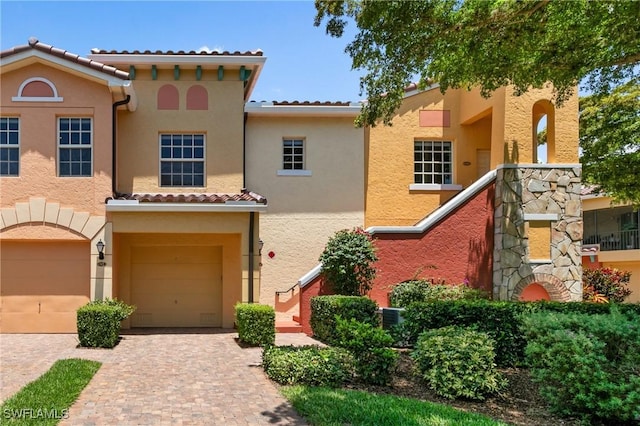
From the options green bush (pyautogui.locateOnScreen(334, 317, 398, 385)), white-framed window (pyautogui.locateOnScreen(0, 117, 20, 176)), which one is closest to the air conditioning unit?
green bush (pyautogui.locateOnScreen(334, 317, 398, 385))

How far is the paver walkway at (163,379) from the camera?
24.5ft

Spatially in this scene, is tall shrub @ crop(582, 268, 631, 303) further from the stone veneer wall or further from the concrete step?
the concrete step

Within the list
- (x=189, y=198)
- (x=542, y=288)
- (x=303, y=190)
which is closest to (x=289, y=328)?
(x=303, y=190)

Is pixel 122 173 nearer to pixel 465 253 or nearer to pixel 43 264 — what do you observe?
pixel 43 264

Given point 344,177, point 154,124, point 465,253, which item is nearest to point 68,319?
point 154,124

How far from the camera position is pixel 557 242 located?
1644 cm

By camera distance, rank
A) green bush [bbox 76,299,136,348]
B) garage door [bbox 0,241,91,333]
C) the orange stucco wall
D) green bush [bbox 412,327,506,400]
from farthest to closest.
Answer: the orange stucco wall → garage door [bbox 0,241,91,333] → green bush [bbox 76,299,136,348] → green bush [bbox 412,327,506,400]

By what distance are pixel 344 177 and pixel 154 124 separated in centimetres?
→ 597

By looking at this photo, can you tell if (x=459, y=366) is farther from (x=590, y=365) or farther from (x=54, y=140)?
(x=54, y=140)

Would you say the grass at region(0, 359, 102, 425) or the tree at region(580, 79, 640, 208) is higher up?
the tree at region(580, 79, 640, 208)

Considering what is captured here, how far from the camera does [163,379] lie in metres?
9.61

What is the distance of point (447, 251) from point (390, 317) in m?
3.37

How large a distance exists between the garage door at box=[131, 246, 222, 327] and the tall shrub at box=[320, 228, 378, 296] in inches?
156

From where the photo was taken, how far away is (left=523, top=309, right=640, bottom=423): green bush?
286 inches
